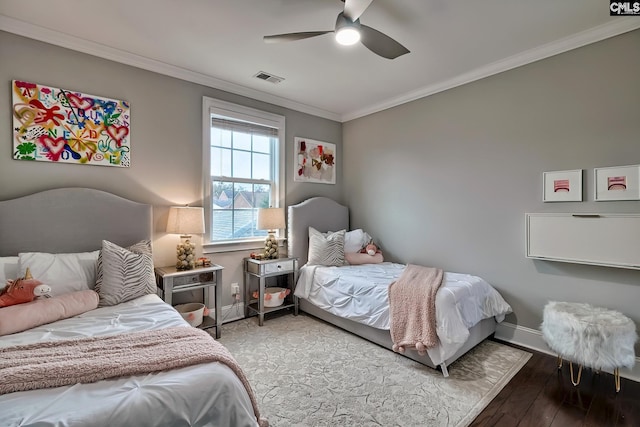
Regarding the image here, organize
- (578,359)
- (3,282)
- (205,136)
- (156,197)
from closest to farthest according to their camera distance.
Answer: (3,282) → (578,359) → (156,197) → (205,136)

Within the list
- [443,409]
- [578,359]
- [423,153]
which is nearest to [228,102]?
[423,153]

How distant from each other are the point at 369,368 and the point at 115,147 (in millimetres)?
2974

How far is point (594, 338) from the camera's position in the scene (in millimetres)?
2041

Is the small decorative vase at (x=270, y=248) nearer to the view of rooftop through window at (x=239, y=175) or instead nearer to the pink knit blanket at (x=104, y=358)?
the view of rooftop through window at (x=239, y=175)

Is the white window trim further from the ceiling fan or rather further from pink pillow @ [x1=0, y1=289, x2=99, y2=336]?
the ceiling fan

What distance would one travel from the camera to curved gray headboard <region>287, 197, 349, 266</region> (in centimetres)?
384

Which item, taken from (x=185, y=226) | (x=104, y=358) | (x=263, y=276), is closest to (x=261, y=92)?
(x=185, y=226)

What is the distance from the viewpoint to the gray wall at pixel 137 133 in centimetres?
235

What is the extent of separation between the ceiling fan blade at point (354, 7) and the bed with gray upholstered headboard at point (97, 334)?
2.06 m

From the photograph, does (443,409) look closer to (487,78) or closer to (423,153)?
(423,153)

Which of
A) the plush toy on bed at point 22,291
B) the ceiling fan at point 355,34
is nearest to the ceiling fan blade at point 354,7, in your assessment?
the ceiling fan at point 355,34

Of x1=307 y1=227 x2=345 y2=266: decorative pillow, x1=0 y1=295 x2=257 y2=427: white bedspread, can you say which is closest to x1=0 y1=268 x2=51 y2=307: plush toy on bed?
x1=0 y1=295 x2=257 y2=427: white bedspread

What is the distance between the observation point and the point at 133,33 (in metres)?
2.46

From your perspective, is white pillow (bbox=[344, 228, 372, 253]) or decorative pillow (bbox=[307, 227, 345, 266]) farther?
white pillow (bbox=[344, 228, 372, 253])
